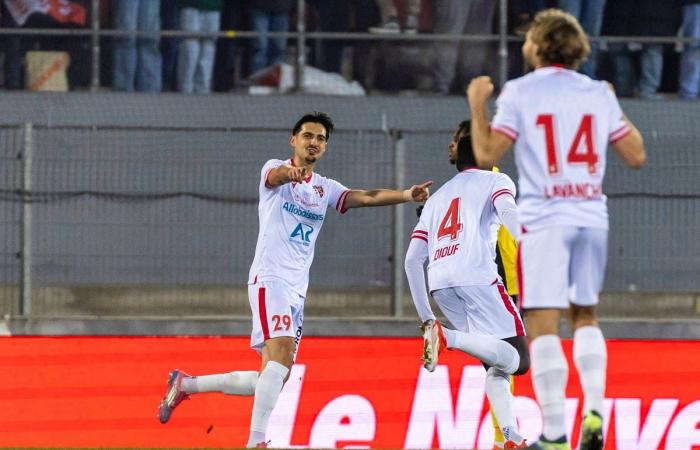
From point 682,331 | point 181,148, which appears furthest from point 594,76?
point 181,148

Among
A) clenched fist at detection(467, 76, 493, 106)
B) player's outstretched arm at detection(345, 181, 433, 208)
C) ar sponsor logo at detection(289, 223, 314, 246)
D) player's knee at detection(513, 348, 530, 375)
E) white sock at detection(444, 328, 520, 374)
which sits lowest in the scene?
player's knee at detection(513, 348, 530, 375)

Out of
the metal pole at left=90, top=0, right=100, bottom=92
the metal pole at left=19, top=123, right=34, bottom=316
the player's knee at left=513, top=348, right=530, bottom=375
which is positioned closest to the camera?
the player's knee at left=513, top=348, right=530, bottom=375

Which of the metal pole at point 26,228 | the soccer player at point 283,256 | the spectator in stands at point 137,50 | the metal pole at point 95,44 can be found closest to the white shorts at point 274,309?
the soccer player at point 283,256

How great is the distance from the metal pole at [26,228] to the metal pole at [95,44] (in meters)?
2.65

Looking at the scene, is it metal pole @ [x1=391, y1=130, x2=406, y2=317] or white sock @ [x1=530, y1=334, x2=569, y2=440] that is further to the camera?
metal pole @ [x1=391, y1=130, x2=406, y2=317]

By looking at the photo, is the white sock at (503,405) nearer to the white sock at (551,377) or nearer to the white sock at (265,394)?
the white sock at (265,394)

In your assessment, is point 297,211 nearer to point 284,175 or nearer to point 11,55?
point 284,175

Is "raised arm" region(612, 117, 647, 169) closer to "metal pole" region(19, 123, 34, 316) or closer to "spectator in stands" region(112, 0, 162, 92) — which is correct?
"metal pole" region(19, 123, 34, 316)

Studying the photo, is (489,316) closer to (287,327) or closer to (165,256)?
(287,327)

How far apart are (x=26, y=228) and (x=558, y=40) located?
23.3ft

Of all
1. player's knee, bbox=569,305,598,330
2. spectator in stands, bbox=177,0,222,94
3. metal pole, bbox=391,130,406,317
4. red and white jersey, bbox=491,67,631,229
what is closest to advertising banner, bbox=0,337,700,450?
metal pole, bbox=391,130,406,317

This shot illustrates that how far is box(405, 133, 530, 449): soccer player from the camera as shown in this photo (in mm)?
9438

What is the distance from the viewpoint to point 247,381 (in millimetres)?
10070

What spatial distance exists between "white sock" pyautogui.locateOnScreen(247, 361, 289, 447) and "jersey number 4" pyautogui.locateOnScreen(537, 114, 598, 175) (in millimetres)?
3218
